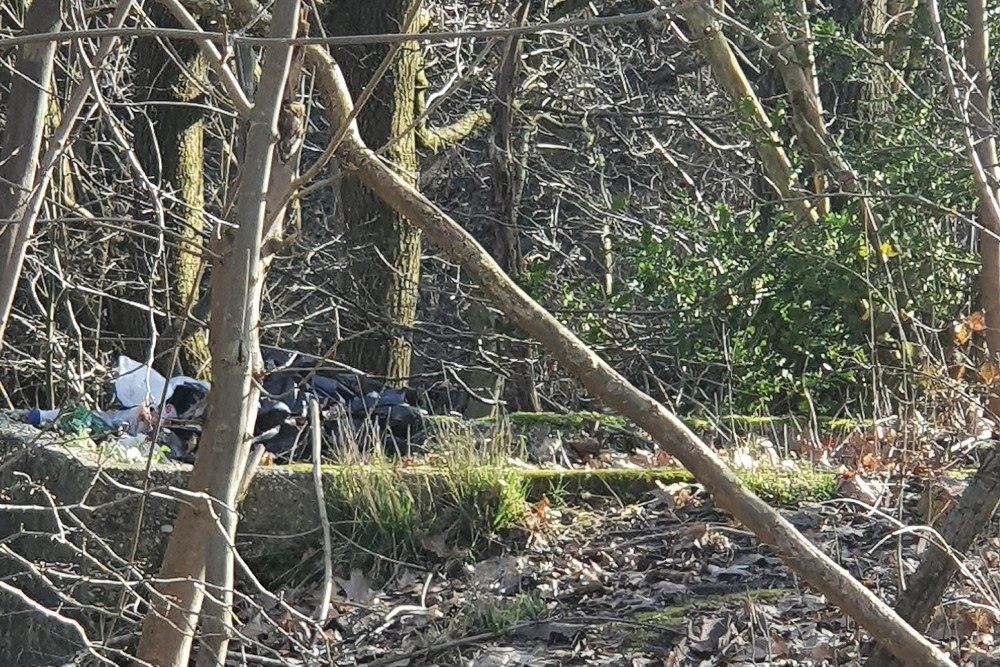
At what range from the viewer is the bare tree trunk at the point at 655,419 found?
2.99 m

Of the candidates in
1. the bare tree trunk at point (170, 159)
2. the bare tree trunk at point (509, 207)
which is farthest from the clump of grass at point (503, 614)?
the bare tree trunk at point (509, 207)

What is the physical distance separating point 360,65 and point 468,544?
12.9 feet

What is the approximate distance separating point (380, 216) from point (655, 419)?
5453 mm

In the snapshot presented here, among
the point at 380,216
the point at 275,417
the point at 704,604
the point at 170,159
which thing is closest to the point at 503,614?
the point at 704,604

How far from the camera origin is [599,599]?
15.3 feet

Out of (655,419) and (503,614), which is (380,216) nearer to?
(503,614)

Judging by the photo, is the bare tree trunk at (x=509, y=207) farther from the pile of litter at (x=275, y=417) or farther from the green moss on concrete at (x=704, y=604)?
the green moss on concrete at (x=704, y=604)

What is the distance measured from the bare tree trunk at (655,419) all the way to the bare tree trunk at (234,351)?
0.26m

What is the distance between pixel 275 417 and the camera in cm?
577

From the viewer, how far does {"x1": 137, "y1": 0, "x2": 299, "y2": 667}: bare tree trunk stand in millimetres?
2963

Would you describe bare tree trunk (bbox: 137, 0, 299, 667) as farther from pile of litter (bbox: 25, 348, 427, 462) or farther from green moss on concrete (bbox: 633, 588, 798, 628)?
pile of litter (bbox: 25, 348, 427, 462)

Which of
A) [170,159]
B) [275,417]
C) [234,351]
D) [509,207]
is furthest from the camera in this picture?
[509,207]

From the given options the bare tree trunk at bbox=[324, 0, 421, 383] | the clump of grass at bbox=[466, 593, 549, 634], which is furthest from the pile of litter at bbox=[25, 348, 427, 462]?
the bare tree trunk at bbox=[324, 0, 421, 383]

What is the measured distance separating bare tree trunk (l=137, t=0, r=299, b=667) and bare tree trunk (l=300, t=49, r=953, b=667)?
26 cm
